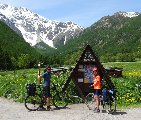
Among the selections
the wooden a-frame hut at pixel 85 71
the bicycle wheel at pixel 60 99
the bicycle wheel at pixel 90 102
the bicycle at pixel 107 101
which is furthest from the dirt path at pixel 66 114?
the wooden a-frame hut at pixel 85 71

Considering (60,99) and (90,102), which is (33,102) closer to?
(60,99)

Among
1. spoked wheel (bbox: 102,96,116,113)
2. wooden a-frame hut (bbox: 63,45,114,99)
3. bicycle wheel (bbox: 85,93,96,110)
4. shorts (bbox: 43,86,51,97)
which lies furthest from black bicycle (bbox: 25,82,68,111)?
spoked wheel (bbox: 102,96,116,113)

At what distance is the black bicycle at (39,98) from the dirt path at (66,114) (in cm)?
49

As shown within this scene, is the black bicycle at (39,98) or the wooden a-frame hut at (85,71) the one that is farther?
the wooden a-frame hut at (85,71)

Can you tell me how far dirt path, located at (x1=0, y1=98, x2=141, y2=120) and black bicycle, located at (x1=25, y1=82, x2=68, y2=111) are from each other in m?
0.49

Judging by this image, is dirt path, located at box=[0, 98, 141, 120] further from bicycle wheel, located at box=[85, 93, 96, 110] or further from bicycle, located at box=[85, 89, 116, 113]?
bicycle, located at box=[85, 89, 116, 113]

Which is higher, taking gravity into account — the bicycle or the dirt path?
the bicycle

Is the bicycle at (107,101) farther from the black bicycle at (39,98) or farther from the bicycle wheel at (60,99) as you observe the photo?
the black bicycle at (39,98)

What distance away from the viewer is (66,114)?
789 inches

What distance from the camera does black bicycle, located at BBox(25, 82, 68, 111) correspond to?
21578 millimetres

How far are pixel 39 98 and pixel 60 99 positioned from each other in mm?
1734

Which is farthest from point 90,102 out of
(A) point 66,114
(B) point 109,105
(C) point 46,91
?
(A) point 66,114

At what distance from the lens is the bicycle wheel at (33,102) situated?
22.0 metres

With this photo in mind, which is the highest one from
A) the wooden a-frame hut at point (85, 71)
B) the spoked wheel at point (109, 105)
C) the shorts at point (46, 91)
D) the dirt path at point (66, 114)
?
the wooden a-frame hut at point (85, 71)
